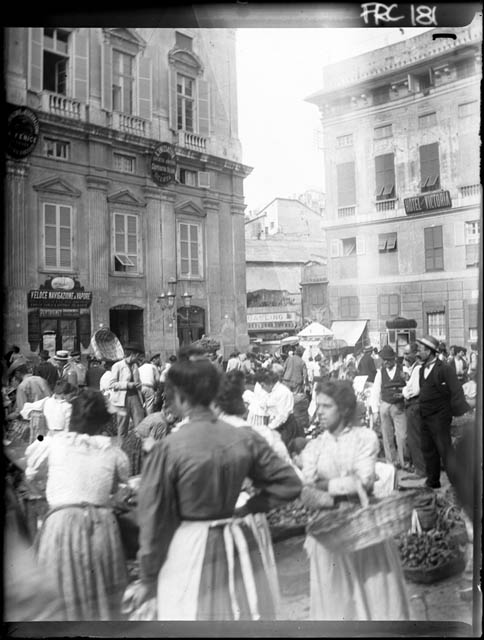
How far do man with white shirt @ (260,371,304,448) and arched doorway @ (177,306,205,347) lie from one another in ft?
1.76

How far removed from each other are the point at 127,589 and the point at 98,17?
11.6ft

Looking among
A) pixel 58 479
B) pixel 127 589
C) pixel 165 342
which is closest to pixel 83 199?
pixel 165 342

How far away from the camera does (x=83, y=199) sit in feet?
12.4

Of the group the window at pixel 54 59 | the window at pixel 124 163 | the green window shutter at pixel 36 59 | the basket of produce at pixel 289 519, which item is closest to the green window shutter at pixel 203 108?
the window at pixel 124 163

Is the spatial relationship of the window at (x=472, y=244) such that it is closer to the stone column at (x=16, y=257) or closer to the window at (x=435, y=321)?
the window at (x=435, y=321)

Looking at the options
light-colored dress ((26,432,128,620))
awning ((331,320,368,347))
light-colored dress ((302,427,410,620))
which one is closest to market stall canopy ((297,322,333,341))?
awning ((331,320,368,347))

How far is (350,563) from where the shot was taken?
345 centimetres

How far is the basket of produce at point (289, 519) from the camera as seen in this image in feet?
11.1

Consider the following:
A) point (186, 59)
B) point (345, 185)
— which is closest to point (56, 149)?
point (186, 59)

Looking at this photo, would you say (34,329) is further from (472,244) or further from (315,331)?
(472,244)

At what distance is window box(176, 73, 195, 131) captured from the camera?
13.2 ft

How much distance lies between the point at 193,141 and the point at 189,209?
48 cm

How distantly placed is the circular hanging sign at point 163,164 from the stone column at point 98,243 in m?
0.35

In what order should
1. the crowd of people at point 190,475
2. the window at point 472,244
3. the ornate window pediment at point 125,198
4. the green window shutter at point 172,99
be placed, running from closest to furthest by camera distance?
the crowd of people at point 190,475 < the window at point 472,244 < the ornate window pediment at point 125,198 < the green window shutter at point 172,99
